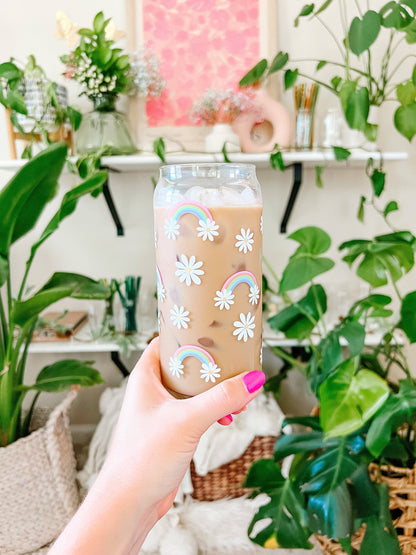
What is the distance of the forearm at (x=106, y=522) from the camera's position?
51cm

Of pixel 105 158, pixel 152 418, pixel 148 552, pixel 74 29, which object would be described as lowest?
pixel 148 552

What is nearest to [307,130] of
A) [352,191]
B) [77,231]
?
[352,191]

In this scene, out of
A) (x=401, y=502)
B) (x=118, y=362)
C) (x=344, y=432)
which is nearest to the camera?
(x=344, y=432)

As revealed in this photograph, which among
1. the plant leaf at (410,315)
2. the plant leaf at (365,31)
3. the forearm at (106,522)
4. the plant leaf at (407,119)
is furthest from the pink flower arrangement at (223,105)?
the forearm at (106,522)

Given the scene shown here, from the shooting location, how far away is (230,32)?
1.50m

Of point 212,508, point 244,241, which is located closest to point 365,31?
point 244,241

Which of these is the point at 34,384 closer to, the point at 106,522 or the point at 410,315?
the point at 106,522

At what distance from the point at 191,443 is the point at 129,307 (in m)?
1.01

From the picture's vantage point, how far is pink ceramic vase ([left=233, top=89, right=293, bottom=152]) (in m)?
1.41

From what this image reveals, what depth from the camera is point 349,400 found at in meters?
0.83

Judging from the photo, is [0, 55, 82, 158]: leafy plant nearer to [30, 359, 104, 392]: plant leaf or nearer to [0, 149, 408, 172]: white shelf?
[0, 149, 408, 172]: white shelf

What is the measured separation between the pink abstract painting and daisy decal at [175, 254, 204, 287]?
45.5 inches

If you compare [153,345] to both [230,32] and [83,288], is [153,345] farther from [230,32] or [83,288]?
[230,32]

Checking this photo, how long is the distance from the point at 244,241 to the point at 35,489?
3.78 ft
